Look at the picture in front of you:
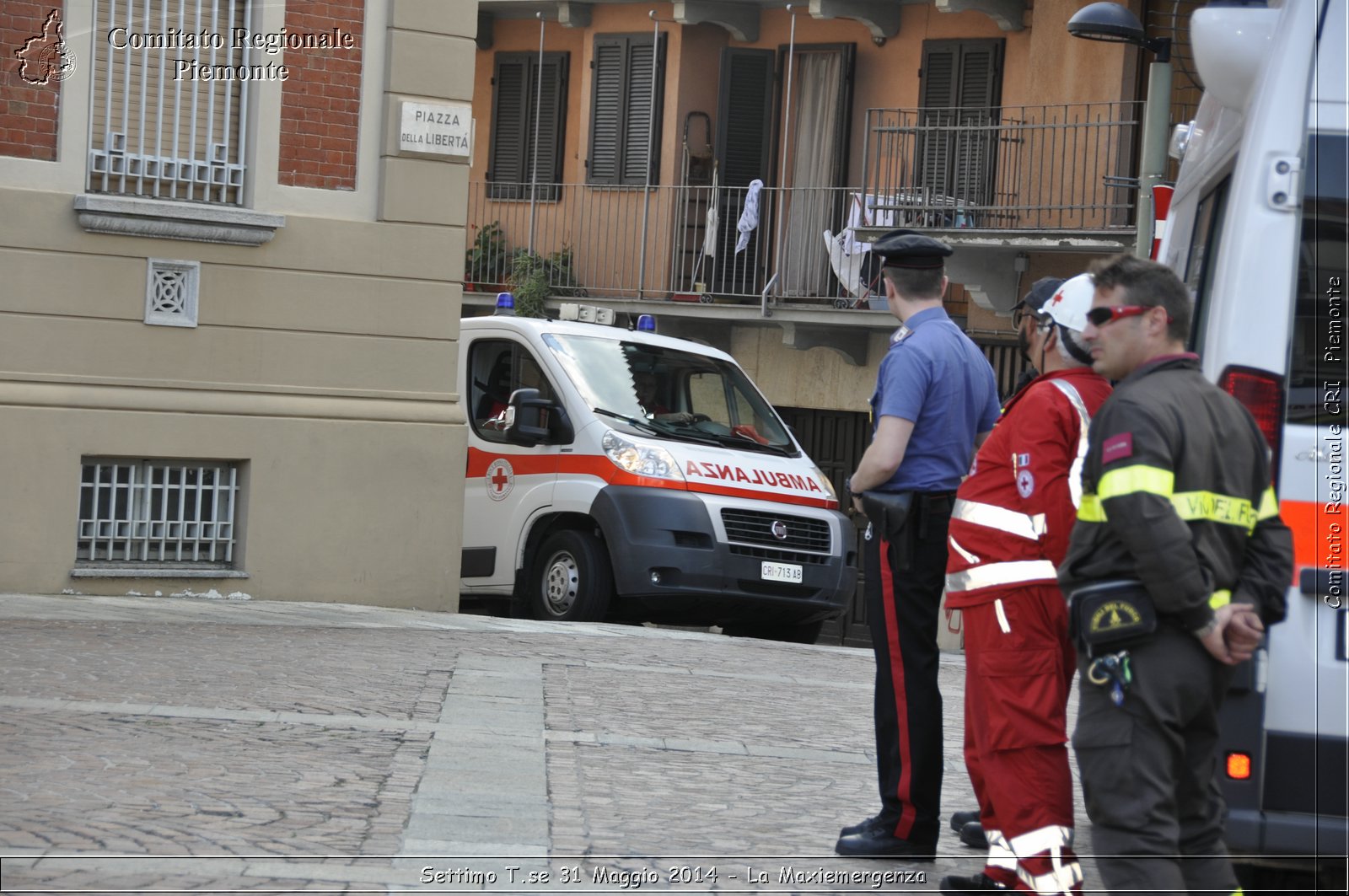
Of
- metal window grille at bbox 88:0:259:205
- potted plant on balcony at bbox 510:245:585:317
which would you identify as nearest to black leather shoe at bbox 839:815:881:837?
metal window grille at bbox 88:0:259:205

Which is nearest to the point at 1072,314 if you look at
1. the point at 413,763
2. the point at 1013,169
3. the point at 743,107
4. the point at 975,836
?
the point at 975,836

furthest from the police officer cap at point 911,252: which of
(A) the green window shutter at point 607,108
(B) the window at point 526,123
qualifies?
(B) the window at point 526,123

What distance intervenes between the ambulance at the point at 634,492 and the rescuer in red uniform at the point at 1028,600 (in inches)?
273

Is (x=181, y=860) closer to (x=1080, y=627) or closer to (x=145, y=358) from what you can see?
(x=1080, y=627)

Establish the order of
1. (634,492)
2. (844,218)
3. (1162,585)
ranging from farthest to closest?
(844,218)
(634,492)
(1162,585)

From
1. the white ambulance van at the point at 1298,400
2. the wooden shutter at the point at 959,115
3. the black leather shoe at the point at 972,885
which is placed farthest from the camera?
the wooden shutter at the point at 959,115

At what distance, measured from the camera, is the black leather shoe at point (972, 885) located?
4902 mm

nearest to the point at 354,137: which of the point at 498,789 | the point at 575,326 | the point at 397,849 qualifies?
the point at 575,326

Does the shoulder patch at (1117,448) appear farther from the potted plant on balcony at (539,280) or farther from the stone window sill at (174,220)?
the potted plant on balcony at (539,280)

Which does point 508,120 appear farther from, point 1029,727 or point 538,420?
point 1029,727

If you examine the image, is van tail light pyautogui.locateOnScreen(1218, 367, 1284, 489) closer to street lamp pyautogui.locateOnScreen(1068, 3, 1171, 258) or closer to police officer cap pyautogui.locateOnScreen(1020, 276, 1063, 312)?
police officer cap pyautogui.locateOnScreen(1020, 276, 1063, 312)

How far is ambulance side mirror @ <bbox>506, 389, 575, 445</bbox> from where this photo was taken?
12312 mm

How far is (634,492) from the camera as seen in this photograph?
11789 millimetres

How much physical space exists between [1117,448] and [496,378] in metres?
9.59
